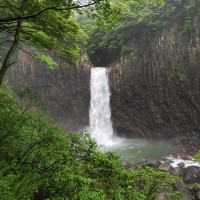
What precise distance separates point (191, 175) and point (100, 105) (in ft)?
47.0

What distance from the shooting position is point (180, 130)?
24.5 metres

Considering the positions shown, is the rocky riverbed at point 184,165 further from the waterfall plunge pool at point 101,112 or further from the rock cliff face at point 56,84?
the rock cliff face at point 56,84

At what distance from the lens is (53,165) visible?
5.49 m

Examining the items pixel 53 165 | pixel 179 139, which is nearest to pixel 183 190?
pixel 53 165

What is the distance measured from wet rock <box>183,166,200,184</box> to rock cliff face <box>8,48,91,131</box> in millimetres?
16006

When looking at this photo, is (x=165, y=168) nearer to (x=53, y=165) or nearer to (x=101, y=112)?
(x=101, y=112)

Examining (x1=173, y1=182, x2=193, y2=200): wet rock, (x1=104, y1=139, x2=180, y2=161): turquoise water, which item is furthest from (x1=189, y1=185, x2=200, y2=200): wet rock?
(x1=104, y1=139, x2=180, y2=161): turquoise water

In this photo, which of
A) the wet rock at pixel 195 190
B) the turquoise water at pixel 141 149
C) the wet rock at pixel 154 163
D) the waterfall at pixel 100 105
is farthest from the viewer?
the waterfall at pixel 100 105

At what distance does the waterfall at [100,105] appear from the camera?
2728cm

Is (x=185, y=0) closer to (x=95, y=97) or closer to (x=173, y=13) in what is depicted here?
(x=173, y=13)

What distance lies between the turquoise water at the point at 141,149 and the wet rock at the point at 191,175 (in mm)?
4383

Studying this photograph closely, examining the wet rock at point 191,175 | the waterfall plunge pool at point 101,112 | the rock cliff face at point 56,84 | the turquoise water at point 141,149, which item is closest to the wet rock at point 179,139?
the turquoise water at point 141,149

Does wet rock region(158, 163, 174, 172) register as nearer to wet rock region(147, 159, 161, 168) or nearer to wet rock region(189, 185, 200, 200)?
wet rock region(147, 159, 161, 168)

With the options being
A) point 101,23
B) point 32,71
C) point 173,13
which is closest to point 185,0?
point 173,13
